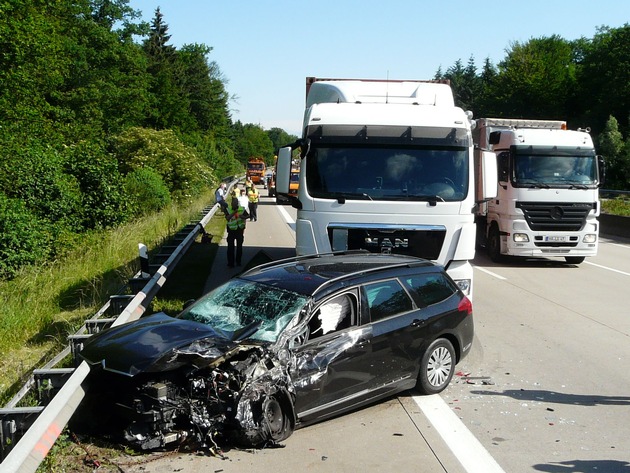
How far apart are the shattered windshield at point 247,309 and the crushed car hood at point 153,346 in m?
0.27

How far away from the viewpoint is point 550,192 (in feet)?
57.2

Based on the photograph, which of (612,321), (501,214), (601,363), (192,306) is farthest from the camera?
(501,214)

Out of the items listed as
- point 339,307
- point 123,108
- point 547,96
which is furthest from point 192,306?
point 547,96

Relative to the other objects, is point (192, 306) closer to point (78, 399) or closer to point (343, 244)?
point (78, 399)

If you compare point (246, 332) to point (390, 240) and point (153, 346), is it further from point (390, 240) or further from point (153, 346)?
point (390, 240)

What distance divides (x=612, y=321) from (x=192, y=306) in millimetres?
7366

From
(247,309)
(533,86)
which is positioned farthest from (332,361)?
(533,86)

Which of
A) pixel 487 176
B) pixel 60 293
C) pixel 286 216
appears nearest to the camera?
pixel 487 176

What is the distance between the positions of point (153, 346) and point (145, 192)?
2319cm

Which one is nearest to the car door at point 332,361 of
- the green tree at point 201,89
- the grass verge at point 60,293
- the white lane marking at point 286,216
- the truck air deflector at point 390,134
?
the grass verge at point 60,293

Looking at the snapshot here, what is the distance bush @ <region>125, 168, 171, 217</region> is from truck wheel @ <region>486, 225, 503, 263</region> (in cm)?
1329

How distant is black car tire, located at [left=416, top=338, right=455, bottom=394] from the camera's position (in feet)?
24.6

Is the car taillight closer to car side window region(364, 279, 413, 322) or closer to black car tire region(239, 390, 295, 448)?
car side window region(364, 279, 413, 322)

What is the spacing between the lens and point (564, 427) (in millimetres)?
6680
